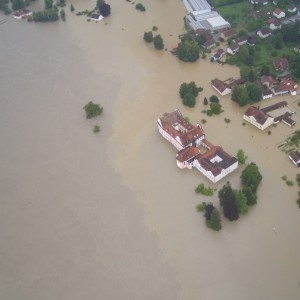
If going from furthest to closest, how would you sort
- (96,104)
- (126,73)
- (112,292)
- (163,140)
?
1. (126,73)
2. (96,104)
3. (163,140)
4. (112,292)

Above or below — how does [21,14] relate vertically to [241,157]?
below

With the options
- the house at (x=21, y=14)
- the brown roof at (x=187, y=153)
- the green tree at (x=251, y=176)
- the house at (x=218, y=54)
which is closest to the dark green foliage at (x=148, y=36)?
the house at (x=218, y=54)

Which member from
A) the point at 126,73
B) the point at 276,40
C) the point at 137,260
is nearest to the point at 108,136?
the point at 126,73

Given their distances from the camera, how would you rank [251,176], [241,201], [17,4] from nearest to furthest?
[241,201] → [251,176] → [17,4]

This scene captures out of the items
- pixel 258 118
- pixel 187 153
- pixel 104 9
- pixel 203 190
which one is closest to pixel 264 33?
pixel 258 118

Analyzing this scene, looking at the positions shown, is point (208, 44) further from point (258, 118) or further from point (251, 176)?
point (251, 176)

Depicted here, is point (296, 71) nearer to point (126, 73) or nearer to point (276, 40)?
point (276, 40)
